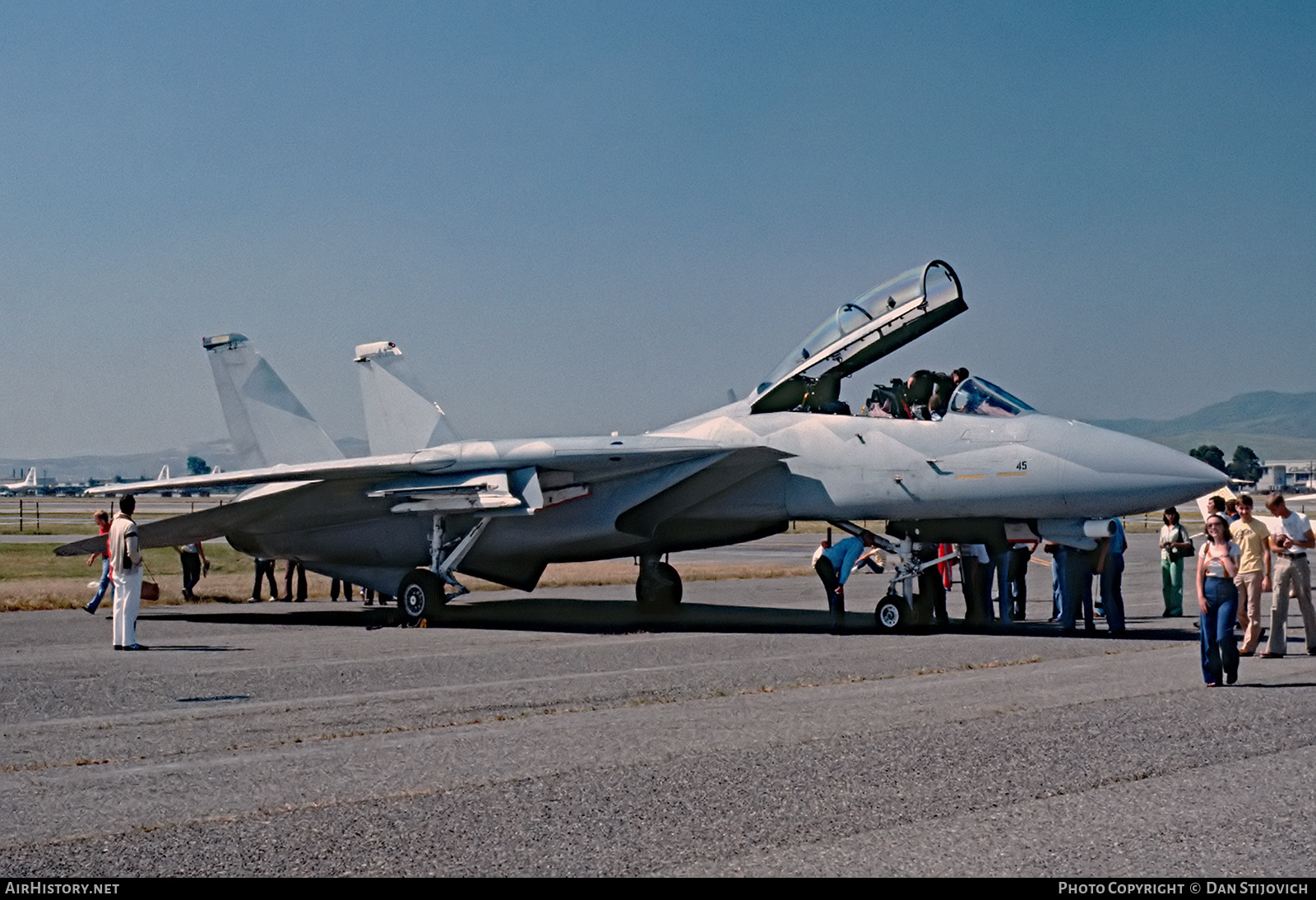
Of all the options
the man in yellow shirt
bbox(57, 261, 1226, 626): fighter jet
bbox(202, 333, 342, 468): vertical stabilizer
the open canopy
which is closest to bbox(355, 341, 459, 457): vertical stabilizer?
bbox(202, 333, 342, 468): vertical stabilizer

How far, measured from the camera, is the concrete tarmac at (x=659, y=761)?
5.29m

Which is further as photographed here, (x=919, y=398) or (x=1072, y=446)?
(x=919, y=398)

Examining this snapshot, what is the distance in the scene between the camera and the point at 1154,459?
1359 centimetres

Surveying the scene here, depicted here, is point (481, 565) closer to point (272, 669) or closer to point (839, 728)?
point (272, 669)

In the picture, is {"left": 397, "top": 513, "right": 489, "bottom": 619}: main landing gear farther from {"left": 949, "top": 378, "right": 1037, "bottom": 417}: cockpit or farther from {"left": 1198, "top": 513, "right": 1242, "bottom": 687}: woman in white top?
{"left": 1198, "top": 513, "right": 1242, "bottom": 687}: woman in white top

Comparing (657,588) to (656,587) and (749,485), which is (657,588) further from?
(749,485)

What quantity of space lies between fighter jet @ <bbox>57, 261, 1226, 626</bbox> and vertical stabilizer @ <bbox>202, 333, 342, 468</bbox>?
1.46 meters

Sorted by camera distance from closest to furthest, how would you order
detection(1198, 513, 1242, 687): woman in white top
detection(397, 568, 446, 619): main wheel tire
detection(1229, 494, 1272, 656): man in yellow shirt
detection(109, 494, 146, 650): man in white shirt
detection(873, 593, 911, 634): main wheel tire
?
1. detection(1198, 513, 1242, 687): woman in white top
2. detection(1229, 494, 1272, 656): man in yellow shirt
3. detection(109, 494, 146, 650): man in white shirt
4. detection(873, 593, 911, 634): main wheel tire
5. detection(397, 568, 446, 619): main wheel tire

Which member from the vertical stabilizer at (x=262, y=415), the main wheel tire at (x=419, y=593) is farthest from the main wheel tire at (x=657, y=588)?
the vertical stabilizer at (x=262, y=415)

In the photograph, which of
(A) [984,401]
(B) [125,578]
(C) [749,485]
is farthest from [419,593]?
(A) [984,401]

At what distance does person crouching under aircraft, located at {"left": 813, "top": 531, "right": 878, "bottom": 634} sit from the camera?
16.6 metres

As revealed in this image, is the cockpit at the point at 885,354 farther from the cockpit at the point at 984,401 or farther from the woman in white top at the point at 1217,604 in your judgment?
the woman in white top at the point at 1217,604
